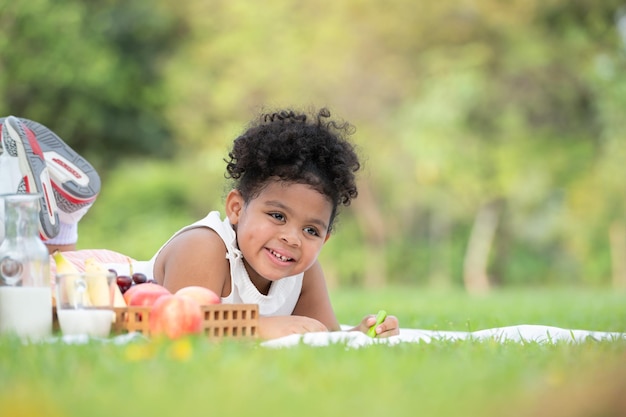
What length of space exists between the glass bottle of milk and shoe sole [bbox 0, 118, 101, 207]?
6.10 feet

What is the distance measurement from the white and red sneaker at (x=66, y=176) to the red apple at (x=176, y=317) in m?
2.20

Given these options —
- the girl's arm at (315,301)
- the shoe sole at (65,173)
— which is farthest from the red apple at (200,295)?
the shoe sole at (65,173)

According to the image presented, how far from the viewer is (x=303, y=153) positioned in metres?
4.71

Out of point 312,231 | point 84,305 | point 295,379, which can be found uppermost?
point 312,231

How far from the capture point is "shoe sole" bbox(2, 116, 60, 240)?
498 centimetres

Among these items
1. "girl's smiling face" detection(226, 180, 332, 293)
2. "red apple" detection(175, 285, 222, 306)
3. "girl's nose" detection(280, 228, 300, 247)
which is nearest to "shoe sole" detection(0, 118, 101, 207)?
"girl's smiling face" detection(226, 180, 332, 293)

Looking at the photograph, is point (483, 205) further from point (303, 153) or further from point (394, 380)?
point (394, 380)

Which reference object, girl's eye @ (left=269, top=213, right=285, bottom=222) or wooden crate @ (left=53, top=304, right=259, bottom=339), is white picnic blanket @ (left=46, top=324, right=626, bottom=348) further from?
girl's eye @ (left=269, top=213, right=285, bottom=222)

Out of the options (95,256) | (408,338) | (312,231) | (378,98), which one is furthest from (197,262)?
(378,98)

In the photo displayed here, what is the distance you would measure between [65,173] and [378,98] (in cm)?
1843

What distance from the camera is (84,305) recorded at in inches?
143

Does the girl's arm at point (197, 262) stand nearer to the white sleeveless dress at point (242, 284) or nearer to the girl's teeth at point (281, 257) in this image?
the white sleeveless dress at point (242, 284)

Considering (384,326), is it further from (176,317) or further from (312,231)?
(176,317)

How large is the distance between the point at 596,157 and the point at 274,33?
343 inches
